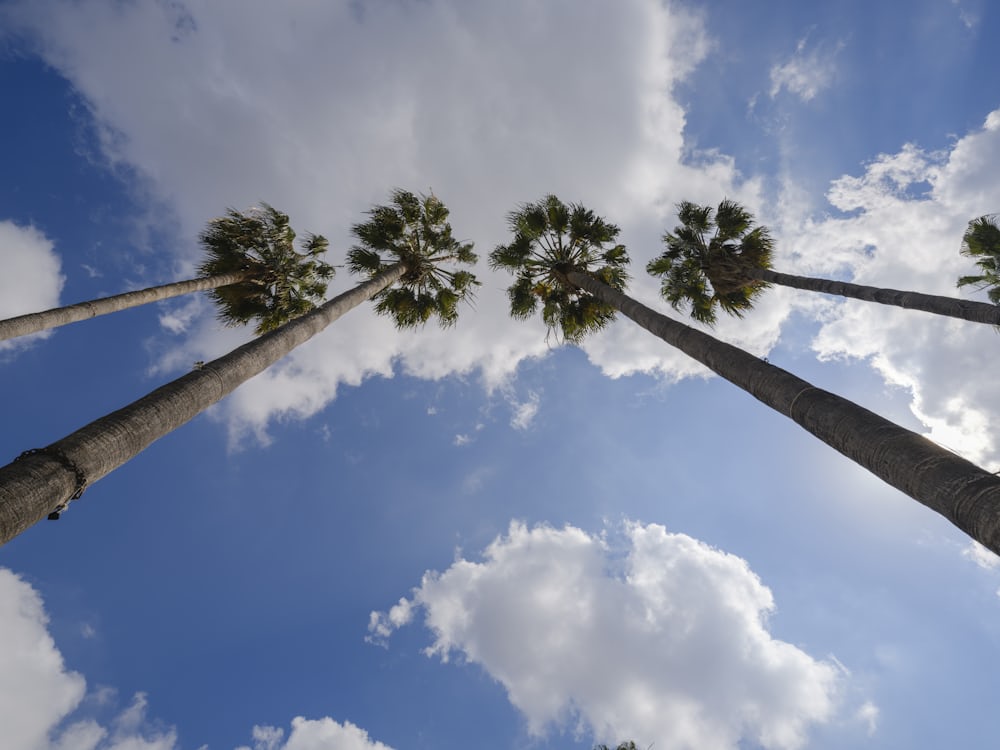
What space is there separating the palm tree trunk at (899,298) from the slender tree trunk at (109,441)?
14324mm

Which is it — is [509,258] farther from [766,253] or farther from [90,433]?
[90,433]

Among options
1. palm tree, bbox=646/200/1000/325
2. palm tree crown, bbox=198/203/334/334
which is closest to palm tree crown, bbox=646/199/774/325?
palm tree, bbox=646/200/1000/325

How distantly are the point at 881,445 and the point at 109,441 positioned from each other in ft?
22.6

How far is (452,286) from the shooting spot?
18.1 metres

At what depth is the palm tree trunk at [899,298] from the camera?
10812 mm

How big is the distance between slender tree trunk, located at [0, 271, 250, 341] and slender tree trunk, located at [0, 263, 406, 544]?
26.2ft

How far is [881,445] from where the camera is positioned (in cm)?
415

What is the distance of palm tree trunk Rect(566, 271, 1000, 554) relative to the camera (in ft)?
10.8

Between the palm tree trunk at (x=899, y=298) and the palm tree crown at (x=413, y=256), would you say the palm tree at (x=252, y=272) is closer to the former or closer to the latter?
the palm tree crown at (x=413, y=256)

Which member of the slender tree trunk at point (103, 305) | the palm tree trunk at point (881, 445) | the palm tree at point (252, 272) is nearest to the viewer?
the palm tree trunk at point (881, 445)

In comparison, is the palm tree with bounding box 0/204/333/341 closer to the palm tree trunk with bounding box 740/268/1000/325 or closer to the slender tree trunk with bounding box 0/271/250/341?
the slender tree trunk with bounding box 0/271/250/341

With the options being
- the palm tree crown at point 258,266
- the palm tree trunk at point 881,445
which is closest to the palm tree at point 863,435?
the palm tree trunk at point 881,445

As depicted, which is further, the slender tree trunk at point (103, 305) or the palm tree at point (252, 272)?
the palm tree at point (252, 272)

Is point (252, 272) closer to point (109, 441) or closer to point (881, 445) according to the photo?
point (109, 441)
